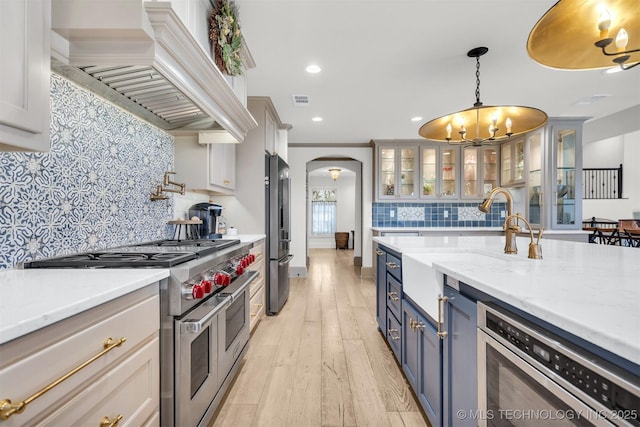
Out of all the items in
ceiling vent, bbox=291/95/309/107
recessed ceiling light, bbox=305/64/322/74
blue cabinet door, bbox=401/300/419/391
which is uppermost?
ceiling vent, bbox=291/95/309/107

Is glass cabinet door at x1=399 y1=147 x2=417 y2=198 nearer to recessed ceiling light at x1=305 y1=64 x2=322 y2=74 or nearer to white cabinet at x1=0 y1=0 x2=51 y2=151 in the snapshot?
recessed ceiling light at x1=305 y1=64 x2=322 y2=74

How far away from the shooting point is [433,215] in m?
5.75

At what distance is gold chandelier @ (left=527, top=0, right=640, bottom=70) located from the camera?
3.75ft

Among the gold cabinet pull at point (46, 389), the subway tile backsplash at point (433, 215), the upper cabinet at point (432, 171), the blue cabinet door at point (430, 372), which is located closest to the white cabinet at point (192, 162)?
the gold cabinet pull at point (46, 389)

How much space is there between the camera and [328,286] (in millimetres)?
4855

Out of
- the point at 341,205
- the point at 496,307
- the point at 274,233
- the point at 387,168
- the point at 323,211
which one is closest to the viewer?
the point at 496,307

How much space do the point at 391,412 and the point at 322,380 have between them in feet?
1.72

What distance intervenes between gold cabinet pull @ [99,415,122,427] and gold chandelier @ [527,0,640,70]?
2.03m

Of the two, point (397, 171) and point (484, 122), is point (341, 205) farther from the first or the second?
point (484, 122)

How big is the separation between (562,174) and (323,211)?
693cm

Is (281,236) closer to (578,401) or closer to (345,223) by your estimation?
(578,401)

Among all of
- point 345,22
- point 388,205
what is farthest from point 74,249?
point 388,205

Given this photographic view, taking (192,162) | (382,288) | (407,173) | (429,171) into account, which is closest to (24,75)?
(192,162)

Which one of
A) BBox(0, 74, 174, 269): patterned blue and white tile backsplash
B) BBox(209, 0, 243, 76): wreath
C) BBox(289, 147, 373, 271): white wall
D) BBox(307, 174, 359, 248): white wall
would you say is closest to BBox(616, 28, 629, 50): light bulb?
BBox(209, 0, 243, 76): wreath
